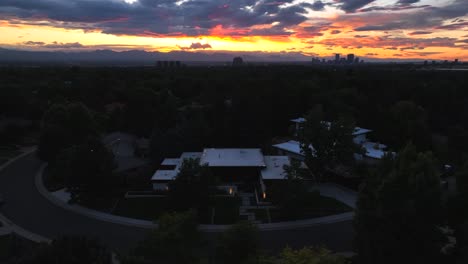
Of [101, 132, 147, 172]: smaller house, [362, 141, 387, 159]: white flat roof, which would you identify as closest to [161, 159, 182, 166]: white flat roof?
[101, 132, 147, 172]: smaller house

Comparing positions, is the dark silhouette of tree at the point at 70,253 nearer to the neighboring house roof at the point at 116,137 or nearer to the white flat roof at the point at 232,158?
the white flat roof at the point at 232,158

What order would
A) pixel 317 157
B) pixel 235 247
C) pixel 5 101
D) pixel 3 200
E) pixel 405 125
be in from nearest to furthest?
pixel 235 247
pixel 3 200
pixel 317 157
pixel 405 125
pixel 5 101

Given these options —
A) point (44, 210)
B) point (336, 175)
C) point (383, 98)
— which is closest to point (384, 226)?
point (336, 175)

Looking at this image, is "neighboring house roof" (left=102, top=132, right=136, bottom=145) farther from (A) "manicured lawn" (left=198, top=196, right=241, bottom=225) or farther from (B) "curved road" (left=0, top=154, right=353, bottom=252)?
(A) "manicured lawn" (left=198, top=196, right=241, bottom=225)

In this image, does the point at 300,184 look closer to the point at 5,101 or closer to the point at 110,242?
the point at 110,242

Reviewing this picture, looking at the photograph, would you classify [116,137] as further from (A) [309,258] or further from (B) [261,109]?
(A) [309,258]
